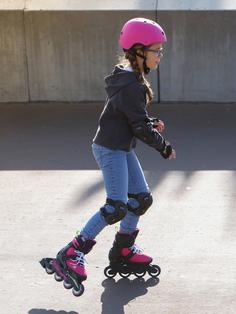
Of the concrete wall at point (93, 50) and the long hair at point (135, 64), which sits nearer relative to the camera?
the long hair at point (135, 64)

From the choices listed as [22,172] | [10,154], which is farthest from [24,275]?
[10,154]

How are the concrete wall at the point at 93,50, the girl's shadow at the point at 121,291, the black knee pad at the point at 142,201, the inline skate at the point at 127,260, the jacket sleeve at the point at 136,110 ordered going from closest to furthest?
1. the jacket sleeve at the point at 136,110
2. the girl's shadow at the point at 121,291
3. the black knee pad at the point at 142,201
4. the inline skate at the point at 127,260
5. the concrete wall at the point at 93,50

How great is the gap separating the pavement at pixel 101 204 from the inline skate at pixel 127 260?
6 centimetres

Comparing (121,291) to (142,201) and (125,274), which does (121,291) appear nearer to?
(125,274)

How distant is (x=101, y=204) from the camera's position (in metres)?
6.31

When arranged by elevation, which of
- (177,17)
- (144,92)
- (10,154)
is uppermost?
(144,92)

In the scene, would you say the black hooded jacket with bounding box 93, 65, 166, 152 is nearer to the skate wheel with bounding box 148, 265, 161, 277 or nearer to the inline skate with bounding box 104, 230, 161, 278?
the inline skate with bounding box 104, 230, 161, 278

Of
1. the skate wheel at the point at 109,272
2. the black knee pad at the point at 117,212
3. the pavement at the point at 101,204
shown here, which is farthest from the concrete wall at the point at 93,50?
the black knee pad at the point at 117,212

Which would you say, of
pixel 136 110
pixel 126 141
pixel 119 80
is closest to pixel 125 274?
pixel 126 141

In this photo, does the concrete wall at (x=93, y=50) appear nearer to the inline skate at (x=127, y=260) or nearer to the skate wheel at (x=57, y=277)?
the inline skate at (x=127, y=260)

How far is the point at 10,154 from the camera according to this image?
25.4 feet

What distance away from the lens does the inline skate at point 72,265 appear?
15.4 ft

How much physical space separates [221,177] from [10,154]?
216 centimetres

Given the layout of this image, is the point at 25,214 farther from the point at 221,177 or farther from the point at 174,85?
the point at 174,85
